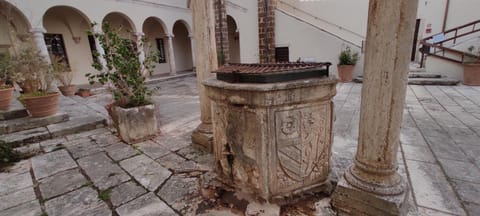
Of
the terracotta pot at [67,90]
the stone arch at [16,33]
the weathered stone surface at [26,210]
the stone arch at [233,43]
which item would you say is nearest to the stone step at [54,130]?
the weathered stone surface at [26,210]

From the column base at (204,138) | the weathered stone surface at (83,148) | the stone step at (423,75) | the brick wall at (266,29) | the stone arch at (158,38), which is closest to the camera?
the column base at (204,138)

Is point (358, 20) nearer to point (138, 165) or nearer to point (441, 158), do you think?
point (441, 158)

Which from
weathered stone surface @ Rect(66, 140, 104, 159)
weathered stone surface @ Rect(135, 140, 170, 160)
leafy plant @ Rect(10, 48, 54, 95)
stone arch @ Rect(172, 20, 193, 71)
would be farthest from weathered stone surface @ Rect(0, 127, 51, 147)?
stone arch @ Rect(172, 20, 193, 71)

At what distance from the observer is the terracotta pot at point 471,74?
4.95 meters

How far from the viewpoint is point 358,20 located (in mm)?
7953

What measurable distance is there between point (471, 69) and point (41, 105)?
8.44 meters

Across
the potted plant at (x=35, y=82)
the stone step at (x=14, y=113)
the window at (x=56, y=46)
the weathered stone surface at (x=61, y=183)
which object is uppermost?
the window at (x=56, y=46)

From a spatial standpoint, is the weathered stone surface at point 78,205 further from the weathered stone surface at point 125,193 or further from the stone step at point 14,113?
the stone step at point 14,113

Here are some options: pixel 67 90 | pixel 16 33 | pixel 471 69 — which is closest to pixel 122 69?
pixel 67 90

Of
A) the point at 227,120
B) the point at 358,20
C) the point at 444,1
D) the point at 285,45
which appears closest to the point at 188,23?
the point at 285,45

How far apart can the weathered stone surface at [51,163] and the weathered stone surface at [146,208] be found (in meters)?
1.06

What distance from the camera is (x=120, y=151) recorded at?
99.3 inches

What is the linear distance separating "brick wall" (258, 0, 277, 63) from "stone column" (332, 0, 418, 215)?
6.45 meters

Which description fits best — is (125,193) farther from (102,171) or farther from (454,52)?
(454,52)
